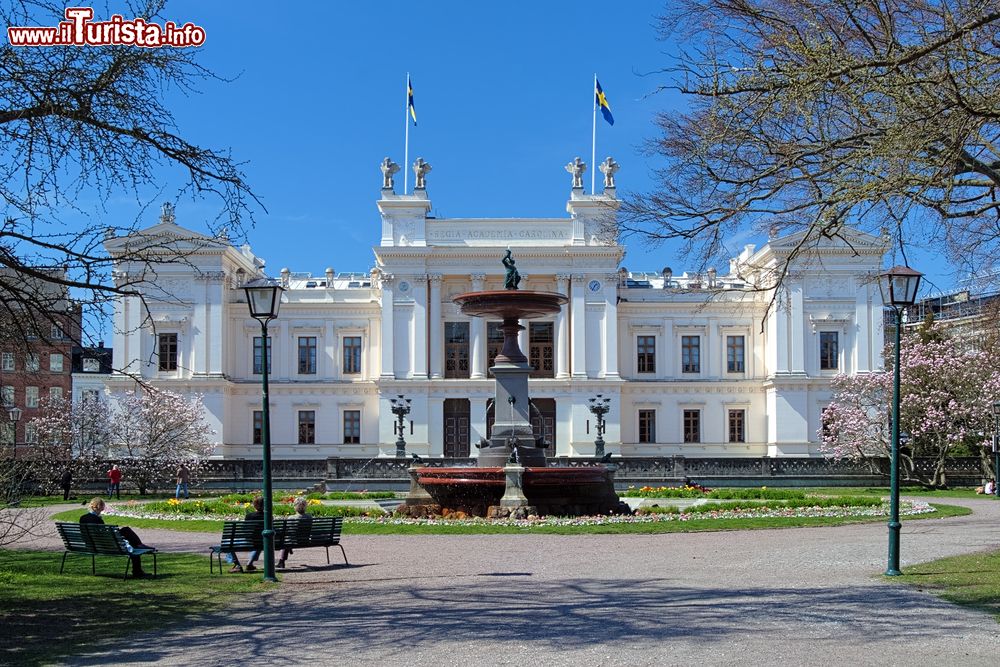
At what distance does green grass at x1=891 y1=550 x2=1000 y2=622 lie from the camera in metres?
12.1

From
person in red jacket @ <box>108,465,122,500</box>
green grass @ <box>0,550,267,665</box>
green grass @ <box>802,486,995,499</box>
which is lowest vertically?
green grass @ <box>802,486,995,499</box>

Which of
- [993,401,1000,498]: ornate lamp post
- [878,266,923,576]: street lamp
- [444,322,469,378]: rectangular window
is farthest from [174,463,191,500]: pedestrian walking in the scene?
[878,266,923,576]: street lamp

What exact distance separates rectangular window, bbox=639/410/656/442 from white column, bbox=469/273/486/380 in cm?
826

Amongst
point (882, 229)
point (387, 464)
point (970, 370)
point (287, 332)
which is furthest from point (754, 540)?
point (287, 332)

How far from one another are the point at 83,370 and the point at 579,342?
38558mm

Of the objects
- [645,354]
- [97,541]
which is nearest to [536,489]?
[97,541]

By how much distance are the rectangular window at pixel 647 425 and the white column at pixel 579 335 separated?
13.9 feet

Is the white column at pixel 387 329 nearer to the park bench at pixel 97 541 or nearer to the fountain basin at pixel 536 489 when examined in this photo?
the fountain basin at pixel 536 489

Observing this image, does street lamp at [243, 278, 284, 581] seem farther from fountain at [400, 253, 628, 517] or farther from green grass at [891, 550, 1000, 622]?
fountain at [400, 253, 628, 517]

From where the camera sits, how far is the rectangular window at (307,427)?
5588 cm

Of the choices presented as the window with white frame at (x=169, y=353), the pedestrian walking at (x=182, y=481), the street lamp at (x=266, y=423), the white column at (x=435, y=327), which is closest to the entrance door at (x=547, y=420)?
the white column at (x=435, y=327)

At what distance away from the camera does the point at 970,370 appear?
4456 centimetres

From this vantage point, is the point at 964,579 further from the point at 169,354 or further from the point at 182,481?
the point at 169,354

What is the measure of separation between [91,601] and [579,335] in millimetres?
42382
